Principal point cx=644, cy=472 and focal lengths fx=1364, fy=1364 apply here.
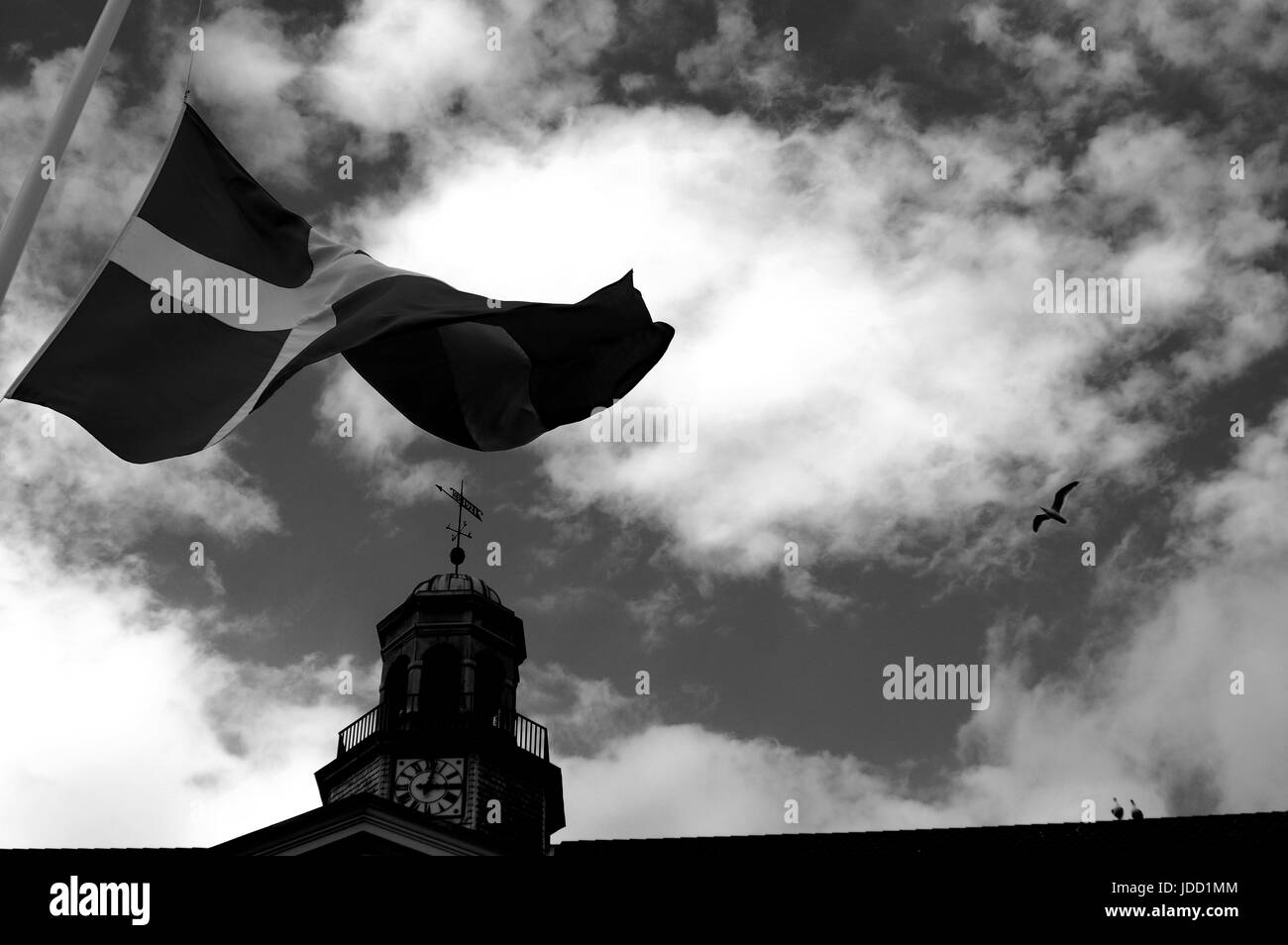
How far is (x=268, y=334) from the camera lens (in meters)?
11.2

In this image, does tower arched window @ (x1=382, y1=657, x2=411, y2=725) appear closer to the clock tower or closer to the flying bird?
the clock tower

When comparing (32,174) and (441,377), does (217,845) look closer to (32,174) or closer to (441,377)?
(441,377)

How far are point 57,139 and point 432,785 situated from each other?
30.0 m

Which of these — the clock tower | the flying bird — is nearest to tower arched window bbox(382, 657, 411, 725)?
the clock tower

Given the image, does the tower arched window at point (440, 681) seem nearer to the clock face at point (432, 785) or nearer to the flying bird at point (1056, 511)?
the clock face at point (432, 785)

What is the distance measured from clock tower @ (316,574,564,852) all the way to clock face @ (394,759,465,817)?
0.09 ft

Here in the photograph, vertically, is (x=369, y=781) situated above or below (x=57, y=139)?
below

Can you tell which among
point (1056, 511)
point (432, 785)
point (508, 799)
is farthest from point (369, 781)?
point (1056, 511)

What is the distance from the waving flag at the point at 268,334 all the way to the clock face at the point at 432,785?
86.7 ft

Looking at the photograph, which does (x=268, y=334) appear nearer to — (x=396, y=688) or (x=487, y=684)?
(x=487, y=684)

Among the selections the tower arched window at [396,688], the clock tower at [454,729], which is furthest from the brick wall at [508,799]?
the tower arched window at [396,688]
